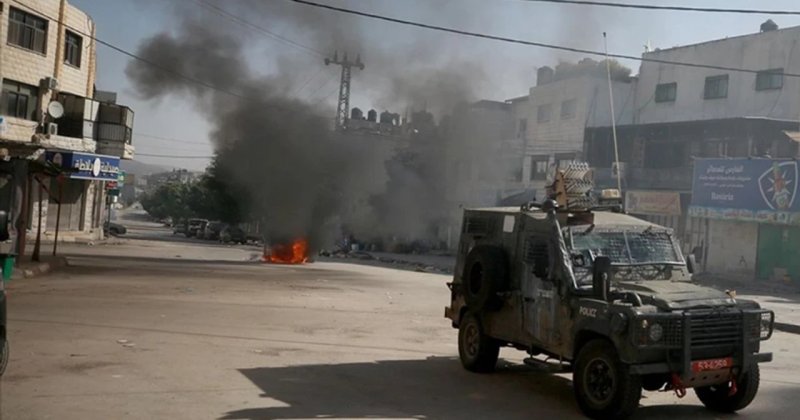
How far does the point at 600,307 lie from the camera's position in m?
6.49

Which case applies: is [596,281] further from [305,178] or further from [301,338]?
[305,178]

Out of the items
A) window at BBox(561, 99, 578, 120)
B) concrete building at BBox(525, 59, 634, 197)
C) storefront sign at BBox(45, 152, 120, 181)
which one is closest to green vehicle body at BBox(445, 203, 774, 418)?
storefront sign at BBox(45, 152, 120, 181)

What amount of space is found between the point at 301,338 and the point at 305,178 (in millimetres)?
19874

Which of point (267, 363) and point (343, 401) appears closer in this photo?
point (343, 401)

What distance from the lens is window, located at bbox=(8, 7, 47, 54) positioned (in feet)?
86.5

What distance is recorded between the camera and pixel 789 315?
17.4 metres

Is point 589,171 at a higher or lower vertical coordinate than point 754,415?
higher

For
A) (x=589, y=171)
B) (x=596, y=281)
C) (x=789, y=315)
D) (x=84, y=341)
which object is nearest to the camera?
(x=596, y=281)

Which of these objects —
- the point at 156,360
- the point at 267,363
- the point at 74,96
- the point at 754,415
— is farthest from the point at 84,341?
the point at 74,96

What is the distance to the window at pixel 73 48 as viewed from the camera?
30239 millimetres

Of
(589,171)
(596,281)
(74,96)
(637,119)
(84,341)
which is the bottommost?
(84,341)

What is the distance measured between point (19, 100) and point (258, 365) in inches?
906

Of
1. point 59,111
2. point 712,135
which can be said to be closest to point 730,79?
point 712,135

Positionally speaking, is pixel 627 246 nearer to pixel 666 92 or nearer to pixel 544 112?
pixel 666 92
